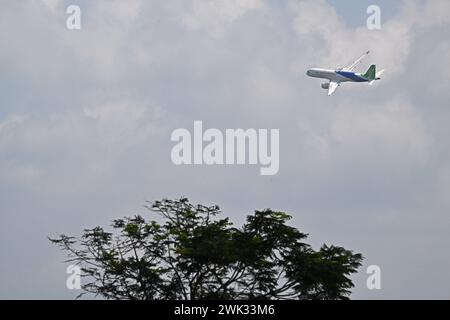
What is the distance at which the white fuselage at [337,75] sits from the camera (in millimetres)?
140000

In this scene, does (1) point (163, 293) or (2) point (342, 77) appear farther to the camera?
(2) point (342, 77)

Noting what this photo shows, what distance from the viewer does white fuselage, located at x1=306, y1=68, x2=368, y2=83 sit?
140 m

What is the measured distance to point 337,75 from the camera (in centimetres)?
14125

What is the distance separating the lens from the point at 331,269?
90.2 meters

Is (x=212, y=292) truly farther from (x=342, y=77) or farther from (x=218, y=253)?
(x=342, y=77)

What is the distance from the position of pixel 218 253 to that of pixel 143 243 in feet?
23.8

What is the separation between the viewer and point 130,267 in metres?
91.2
